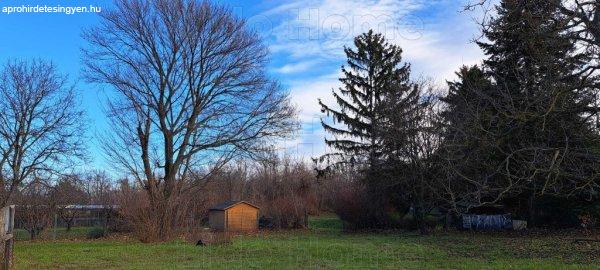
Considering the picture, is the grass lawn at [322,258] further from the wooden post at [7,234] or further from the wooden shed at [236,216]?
the wooden shed at [236,216]

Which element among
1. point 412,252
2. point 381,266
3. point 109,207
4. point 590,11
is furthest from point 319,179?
point 590,11

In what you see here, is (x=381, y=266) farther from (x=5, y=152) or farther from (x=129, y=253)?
(x=5, y=152)

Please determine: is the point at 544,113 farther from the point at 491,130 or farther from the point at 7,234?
the point at 7,234

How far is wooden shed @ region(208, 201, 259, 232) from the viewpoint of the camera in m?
33.9

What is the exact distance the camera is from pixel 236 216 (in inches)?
1351

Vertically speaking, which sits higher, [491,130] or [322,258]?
[491,130]

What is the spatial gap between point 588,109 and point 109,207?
2534cm

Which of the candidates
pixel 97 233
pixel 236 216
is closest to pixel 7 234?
pixel 97 233

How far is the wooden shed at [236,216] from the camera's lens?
3388cm

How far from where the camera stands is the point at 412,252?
16.4 m

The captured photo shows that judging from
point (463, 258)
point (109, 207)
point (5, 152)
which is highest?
point (5, 152)

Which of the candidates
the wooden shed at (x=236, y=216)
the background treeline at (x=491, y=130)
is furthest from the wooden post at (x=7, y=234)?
the wooden shed at (x=236, y=216)

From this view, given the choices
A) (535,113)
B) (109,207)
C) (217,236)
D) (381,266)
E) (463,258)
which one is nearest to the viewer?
(535,113)

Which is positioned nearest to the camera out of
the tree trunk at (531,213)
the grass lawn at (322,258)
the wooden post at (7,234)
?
the wooden post at (7,234)
